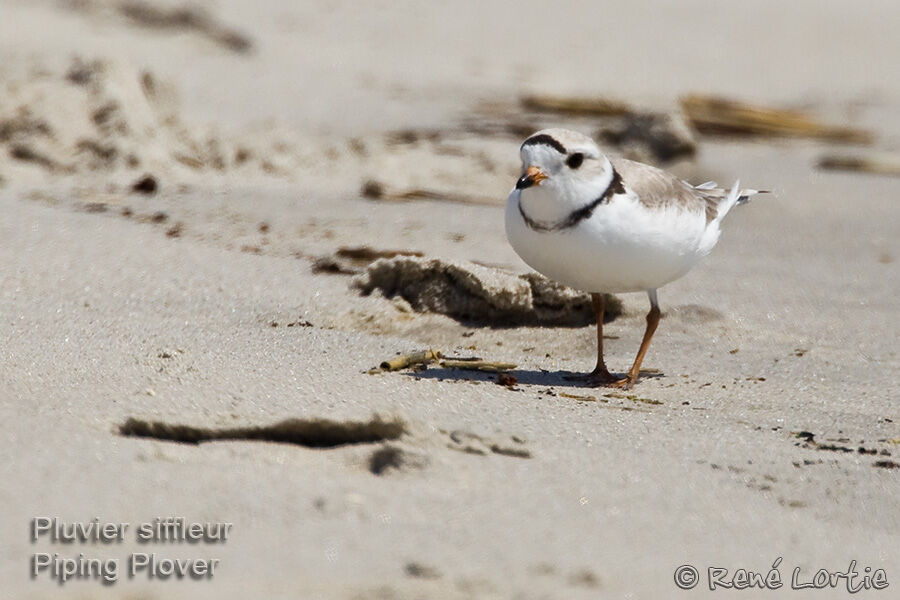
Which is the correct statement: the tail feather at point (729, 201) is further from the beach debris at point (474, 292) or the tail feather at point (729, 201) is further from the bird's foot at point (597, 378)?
the bird's foot at point (597, 378)

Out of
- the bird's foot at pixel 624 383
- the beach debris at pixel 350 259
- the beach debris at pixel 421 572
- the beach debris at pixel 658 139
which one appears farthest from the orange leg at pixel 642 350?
the beach debris at pixel 658 139

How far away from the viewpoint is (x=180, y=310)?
4562 mm

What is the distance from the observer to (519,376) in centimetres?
412

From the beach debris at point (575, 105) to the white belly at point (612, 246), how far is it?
177 inches

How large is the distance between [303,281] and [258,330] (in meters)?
0.71

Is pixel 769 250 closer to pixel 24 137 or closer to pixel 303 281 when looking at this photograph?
pixel 303 281

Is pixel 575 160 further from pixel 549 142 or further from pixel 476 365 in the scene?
pixel 476 365

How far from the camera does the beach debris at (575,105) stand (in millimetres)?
8711

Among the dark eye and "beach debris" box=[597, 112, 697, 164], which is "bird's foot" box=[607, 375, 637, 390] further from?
"beach debris" box=[597, 112, 697, 164]

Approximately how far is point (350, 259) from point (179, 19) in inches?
244

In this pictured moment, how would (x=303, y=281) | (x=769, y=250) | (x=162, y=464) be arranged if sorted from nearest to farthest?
(x=162, y=464), (x=303, y=281), (x=769, y=250)

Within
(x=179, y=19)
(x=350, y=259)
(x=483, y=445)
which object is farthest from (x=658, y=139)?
(x=179, y=19)

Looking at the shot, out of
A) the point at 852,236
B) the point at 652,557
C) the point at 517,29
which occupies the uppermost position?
the point at 517,29

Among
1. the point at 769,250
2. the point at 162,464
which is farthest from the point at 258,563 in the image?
the point at 769,250
